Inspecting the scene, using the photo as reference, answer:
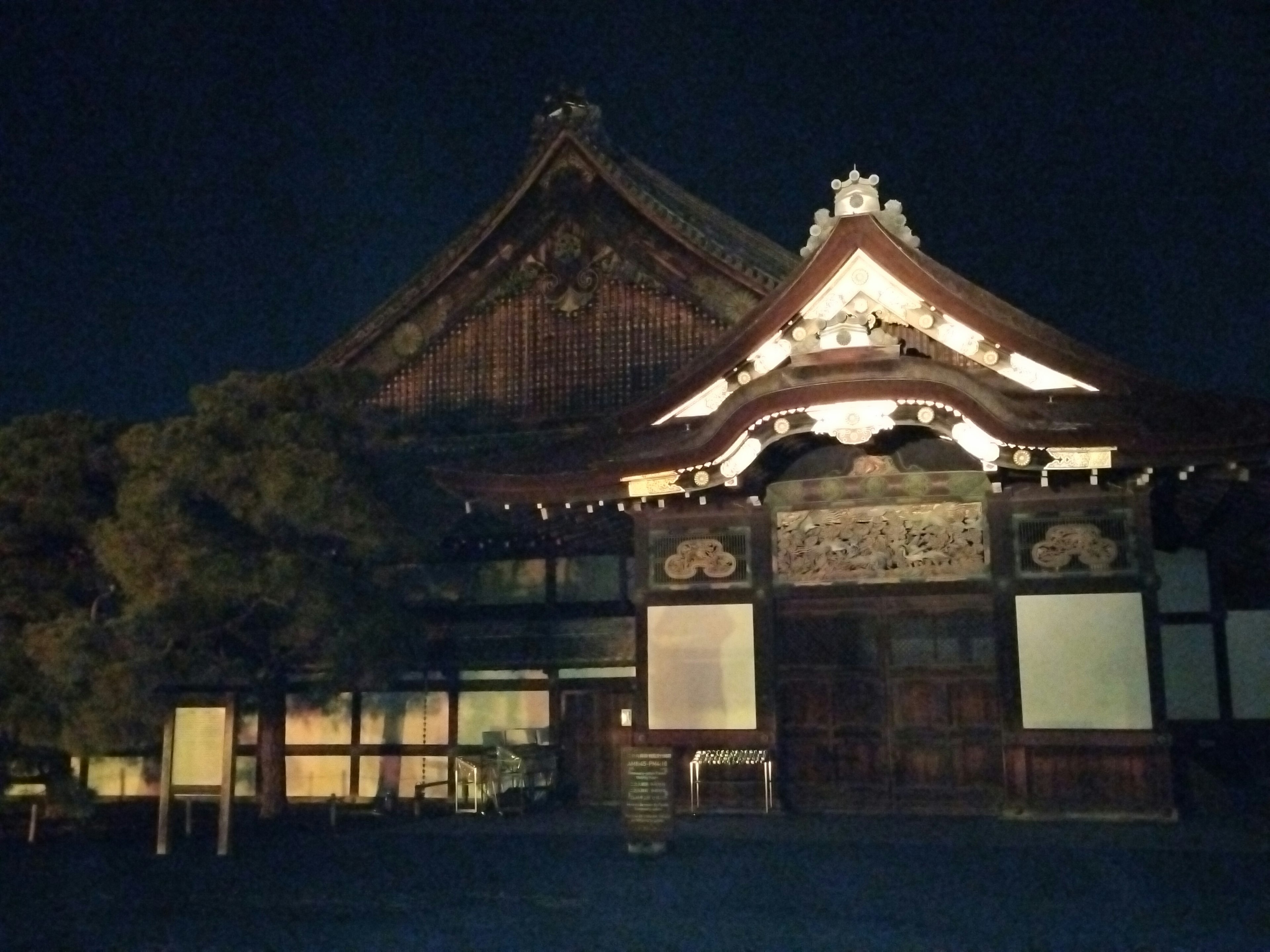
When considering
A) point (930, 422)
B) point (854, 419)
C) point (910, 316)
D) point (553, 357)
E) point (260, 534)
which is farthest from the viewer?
point (553, 357)

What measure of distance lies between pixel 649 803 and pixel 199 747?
9.70 meters

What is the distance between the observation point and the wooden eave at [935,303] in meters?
12.8

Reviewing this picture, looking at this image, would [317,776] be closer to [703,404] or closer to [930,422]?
[703,404]

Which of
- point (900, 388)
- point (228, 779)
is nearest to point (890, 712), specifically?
point (900, 388)

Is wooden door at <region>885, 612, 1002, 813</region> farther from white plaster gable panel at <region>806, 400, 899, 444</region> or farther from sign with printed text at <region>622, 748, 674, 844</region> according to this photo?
sign with printed text at <region>622, 748, 674, 844</region>

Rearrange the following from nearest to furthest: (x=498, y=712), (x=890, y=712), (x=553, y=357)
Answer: (x=890, y=712) → (x=498, y=712) → (x=553, y=357)

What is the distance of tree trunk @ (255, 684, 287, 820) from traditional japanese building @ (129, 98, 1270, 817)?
248cm

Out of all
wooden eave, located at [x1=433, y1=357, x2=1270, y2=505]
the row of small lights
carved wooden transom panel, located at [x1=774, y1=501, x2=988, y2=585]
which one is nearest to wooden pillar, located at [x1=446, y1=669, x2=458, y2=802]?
wooden eave, located at [x1=433, y1=357, x2=1270, y2=505]

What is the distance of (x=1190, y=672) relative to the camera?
15.1 metres

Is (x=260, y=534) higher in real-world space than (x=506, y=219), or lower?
lower

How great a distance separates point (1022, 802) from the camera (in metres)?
13.1

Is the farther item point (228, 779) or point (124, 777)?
point (124, 777)

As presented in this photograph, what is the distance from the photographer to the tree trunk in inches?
639

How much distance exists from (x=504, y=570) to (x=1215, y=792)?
9650 mm
